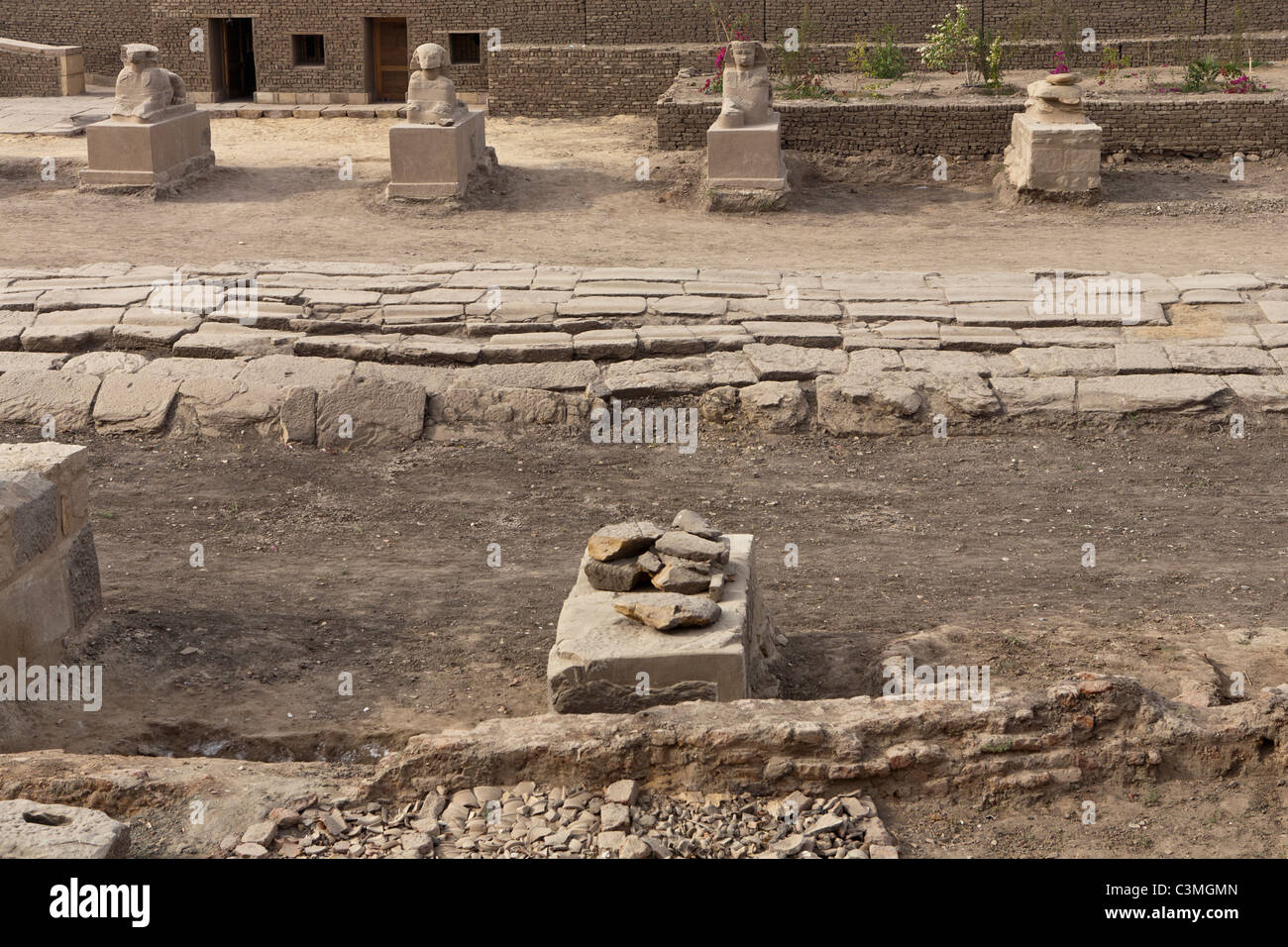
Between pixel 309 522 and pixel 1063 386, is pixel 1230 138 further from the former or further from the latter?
pixel 309 522

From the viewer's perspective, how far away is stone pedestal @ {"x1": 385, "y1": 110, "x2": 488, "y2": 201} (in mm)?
14211

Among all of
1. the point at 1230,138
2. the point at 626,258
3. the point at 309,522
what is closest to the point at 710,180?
the point at 626,258

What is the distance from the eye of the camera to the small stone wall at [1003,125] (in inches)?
614

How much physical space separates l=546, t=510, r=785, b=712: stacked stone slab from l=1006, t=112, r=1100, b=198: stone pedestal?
985cm

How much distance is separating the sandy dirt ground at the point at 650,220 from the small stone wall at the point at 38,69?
5325 mm

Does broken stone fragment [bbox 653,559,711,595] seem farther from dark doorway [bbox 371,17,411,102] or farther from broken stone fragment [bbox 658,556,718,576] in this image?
dark doorway [bbox 371,17,411,102]

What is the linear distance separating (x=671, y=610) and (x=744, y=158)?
10.1 metres

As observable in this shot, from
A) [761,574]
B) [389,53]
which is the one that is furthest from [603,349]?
[389,53]

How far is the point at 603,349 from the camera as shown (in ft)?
30.5

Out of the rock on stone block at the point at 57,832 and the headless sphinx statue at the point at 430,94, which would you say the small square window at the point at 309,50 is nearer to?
the headless sphinx statue at the point at 430,94

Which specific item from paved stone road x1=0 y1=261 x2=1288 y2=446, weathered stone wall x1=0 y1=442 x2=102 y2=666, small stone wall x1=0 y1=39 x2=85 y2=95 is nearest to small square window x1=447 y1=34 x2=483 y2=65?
small stone wall x1=0 y1=39 x2=85 y2=95

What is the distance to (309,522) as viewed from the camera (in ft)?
24.4

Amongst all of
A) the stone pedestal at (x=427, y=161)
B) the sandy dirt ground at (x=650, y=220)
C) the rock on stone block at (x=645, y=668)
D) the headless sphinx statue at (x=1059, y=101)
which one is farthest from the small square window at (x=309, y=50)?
the rock on stone block at (x=645, y=668)

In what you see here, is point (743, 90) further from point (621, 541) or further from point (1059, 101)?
point (621, 541)
